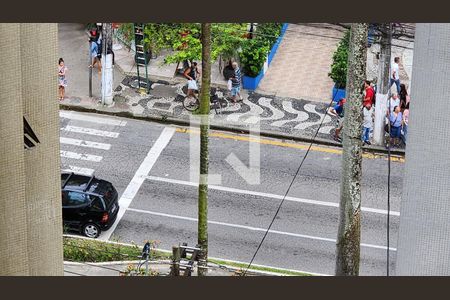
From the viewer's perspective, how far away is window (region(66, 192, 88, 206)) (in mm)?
29241

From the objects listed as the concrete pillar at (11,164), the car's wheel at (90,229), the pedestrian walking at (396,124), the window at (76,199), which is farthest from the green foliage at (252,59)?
the concrete pillar at (11,164)

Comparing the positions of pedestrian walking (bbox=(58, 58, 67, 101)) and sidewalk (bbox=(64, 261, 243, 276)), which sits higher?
pedestrian walking (bbox=(58, 58, 67, 101))

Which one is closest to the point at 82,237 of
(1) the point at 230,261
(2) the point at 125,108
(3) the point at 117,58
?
(1) the point at 230,261

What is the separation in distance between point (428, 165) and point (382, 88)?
1191cm

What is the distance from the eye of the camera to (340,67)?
3484 centimetres

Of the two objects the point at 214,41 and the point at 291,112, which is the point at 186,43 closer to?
the point at 214,41

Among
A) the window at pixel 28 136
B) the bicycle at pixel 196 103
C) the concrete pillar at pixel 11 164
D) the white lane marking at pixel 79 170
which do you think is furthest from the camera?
the bicycle at pixel 196 103

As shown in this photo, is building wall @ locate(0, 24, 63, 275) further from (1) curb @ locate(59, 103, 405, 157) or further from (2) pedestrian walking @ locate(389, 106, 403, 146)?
(2) pedestrian walking @ locate(389, 106, 403, 146)

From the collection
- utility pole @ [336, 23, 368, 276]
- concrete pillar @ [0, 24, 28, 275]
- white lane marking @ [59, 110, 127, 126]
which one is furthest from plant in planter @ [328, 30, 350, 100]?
concrete pillar @ [0, 24, 28, 275]

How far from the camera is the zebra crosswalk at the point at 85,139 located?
105ft

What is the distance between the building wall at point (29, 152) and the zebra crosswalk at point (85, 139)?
959 centimetres

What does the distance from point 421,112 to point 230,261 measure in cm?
897

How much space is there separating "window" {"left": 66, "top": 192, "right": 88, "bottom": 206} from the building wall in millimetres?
7542

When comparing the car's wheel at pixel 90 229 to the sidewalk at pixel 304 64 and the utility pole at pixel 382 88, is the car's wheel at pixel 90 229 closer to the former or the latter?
the utility pole at pixel 382 88
